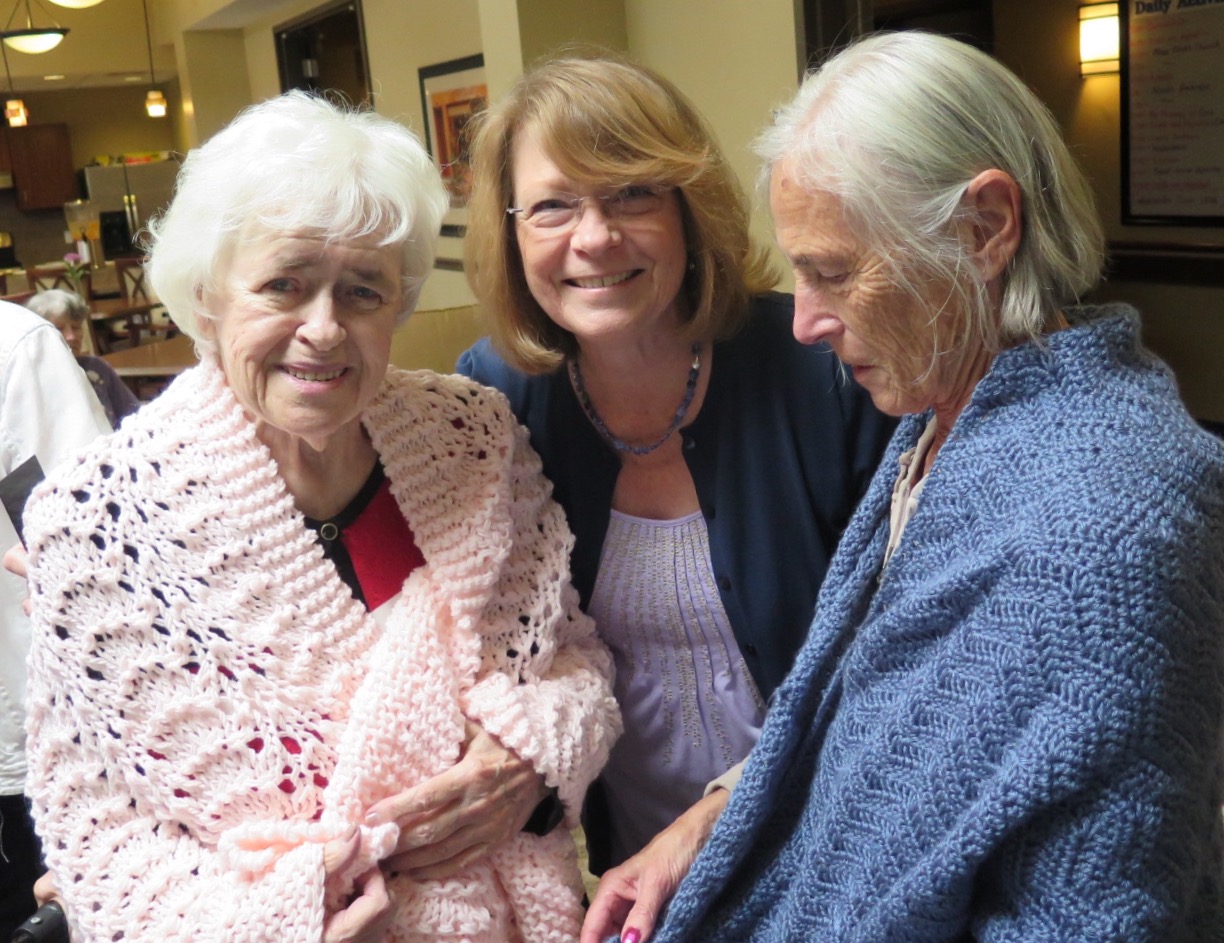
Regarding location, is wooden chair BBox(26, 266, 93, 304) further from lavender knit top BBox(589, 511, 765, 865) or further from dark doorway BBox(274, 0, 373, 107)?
lavender knit top BBox(589, 511, 765, 865)

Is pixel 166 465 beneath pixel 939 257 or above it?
beneath

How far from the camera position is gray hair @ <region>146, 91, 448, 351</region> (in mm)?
1288

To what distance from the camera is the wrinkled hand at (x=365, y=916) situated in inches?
48.8

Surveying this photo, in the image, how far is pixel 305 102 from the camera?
4.59 ft

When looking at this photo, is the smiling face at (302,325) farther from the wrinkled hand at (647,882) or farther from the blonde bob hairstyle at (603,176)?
the wrinkled hand at (647,882)

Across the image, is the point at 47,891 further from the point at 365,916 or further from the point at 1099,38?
the point at 1099,38

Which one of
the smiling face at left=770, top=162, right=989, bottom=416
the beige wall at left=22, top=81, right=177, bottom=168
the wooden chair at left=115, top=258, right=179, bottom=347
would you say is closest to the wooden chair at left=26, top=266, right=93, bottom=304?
the wooden chair at left=115, top=258, right=179, bottom=347

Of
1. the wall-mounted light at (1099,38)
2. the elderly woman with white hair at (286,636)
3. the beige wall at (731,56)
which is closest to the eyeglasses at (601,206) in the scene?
the elderly woman with white hair at (286,636)

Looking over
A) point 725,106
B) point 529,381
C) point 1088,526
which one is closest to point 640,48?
point 725,106

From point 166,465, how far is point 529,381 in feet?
1.94

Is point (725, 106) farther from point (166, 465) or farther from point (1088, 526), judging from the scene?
point (1088, 526)

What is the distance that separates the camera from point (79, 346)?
12.0 feet

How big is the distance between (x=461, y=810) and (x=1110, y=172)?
4654 mm

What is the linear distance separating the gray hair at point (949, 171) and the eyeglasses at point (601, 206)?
470 mm
